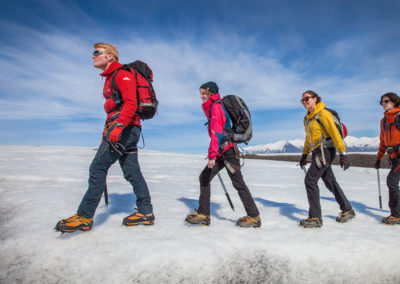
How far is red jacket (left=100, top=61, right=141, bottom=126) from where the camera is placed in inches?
128

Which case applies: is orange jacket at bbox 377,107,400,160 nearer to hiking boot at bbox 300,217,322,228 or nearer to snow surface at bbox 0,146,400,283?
snow surface at bbox 0,146,400,283

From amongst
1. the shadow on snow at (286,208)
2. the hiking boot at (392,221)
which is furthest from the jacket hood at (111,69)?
the hiking boot at (392,221)

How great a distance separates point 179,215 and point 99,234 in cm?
151

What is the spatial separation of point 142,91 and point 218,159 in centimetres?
158

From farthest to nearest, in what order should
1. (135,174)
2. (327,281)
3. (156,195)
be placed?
(156,195), (135,174), (327,281)

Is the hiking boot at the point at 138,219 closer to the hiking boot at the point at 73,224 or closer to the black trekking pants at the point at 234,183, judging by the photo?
the hiking boot at the point at 73,224

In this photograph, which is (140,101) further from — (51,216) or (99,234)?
(51,216)

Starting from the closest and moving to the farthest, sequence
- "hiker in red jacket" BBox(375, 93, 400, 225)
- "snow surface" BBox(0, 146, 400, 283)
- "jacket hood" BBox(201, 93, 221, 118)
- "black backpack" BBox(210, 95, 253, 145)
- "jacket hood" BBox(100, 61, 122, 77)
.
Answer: "snow surface" BBox(0, 146, 400, 283), "jacket hood" BBox(100, 61, 122, 77), "black backpack" BBox(210, 95, 253, 145), "jacket hood" BBox(201, 93, 221, 118), "hiker in red jacket" BBox(375, 93, 400, 225)

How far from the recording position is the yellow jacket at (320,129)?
13.0ft

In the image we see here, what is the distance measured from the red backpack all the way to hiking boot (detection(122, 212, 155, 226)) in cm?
146

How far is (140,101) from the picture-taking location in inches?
137

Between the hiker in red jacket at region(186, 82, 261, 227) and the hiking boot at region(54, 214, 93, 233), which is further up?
the hiker in red jacket at region(186, 82, 261, 227)

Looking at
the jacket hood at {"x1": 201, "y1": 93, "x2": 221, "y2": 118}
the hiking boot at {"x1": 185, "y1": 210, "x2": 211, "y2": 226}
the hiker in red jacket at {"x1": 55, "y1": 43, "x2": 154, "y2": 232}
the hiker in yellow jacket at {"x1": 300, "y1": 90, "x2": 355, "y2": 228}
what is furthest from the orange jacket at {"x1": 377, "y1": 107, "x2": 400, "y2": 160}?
the hiker in red jacket at {"x1": 55, "y1": 43, "x2": 154, "y2": 232}

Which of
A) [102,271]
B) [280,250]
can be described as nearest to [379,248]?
[280,250]
